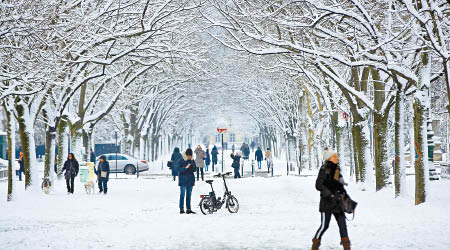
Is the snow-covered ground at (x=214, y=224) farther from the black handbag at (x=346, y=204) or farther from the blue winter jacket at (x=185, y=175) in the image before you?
the black handbag at (x=346, y=204)

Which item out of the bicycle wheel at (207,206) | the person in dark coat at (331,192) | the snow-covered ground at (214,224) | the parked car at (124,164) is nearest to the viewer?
the person in dark coat at (331,192)

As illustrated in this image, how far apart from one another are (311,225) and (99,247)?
440 centimetres

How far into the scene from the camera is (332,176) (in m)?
8.00

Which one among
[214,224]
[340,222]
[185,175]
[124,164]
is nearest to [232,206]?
[185,175]

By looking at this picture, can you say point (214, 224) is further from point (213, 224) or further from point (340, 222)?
point (340, 222)

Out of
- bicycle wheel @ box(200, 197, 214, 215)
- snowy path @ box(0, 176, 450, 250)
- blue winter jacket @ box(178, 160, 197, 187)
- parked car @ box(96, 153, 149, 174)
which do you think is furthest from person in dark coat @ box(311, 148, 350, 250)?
parked car @ box(96, 153, 149, 174)

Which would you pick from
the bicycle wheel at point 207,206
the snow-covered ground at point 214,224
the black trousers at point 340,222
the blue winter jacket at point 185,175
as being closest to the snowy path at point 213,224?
the snow-covered ground at point 214,224

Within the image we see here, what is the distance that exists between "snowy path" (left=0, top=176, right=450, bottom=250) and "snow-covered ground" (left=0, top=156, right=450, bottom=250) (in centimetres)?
2

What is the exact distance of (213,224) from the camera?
1202 cm

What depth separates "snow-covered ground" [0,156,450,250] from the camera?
9438 millimetres

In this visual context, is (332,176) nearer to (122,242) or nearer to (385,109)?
(122,242)

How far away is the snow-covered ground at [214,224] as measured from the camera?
31.0 ft

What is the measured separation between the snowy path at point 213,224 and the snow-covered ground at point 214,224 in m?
0.02

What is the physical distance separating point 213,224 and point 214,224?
20mm
